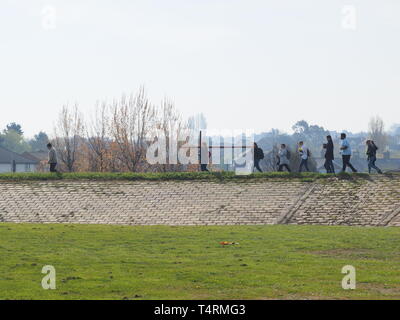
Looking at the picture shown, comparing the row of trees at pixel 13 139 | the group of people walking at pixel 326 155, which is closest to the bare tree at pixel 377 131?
the row of trees at pixel 13 139

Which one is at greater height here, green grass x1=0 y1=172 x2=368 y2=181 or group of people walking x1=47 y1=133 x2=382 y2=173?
group of people walking x1=47 y1=133 x2=382 y2=173

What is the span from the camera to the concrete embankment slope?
28.1 m

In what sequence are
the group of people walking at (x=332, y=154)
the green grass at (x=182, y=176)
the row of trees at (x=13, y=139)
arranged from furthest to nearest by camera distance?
the row of trees at (x=13, y=139)
the group of people walking at (x=332, y=154)
the green grass at (x=182, y=176)

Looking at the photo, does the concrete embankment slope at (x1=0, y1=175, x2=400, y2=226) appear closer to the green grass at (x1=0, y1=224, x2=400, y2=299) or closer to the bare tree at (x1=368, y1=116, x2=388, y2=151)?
the green grass at (x1=0, y1=224, x2=400, y2=299)

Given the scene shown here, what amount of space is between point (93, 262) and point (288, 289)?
529 cm

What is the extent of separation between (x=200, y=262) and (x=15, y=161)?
100410mm

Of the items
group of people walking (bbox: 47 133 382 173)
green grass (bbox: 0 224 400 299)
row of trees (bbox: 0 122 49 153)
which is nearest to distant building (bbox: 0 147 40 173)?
row of trees (bbox: 0 122 49 153)

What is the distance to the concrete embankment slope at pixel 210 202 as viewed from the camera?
92.2ft

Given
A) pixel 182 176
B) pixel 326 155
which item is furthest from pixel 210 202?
pixel 326 155

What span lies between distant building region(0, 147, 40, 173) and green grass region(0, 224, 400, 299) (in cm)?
9395

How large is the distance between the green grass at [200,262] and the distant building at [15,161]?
93951 mm

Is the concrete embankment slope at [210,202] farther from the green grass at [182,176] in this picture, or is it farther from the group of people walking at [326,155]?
the group of people walking at [326,155]
